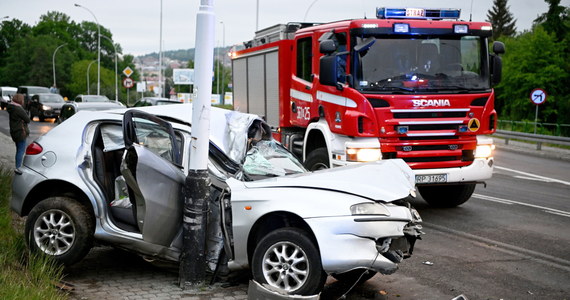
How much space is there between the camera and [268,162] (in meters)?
6.99

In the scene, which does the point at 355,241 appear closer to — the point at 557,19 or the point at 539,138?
the point at 539,138

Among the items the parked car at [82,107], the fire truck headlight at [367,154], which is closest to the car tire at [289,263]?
the fire truck headlight at [367,154]

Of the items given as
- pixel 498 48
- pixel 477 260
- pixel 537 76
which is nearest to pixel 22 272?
pixel 477 260

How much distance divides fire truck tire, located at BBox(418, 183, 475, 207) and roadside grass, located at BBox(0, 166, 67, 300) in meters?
6.72

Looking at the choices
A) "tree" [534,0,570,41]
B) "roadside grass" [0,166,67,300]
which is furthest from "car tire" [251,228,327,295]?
"tree" [534,0,570,41]

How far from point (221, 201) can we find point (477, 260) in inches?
126

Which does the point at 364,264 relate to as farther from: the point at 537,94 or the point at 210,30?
the point at 537,94

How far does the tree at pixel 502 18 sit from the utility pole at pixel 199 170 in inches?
3374

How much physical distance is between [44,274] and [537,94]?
26.5 m

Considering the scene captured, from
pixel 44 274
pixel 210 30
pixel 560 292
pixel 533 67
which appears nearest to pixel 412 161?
pixel 560 292

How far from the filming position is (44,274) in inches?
230

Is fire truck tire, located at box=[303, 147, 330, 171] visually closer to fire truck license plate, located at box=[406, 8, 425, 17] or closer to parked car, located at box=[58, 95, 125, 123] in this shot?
fire truck license plate, located at box=[406, 8, 425, 17]

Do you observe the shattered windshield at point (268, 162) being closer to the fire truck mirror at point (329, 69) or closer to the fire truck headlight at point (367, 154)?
the fire truck headlight at point (367, 154)

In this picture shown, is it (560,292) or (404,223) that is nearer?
(404,223)
